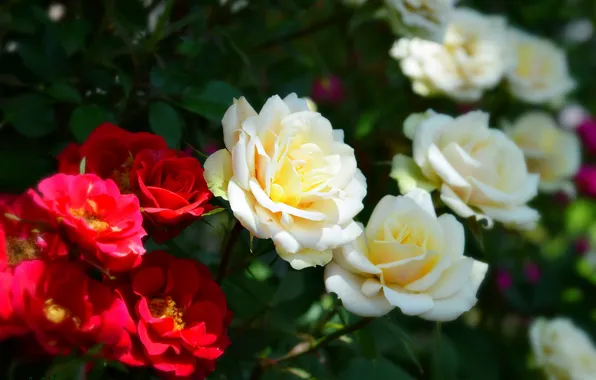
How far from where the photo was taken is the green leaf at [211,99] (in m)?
0.63

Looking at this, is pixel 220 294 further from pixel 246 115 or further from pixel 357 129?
pixel 357 129

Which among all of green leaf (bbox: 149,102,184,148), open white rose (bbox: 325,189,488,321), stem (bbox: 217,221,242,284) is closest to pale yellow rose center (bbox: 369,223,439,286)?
open white rose (bbox: 325,189,488,321)

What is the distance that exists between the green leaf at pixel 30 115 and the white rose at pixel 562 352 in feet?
2.83

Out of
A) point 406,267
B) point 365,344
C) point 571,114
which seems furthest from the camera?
point 571,114

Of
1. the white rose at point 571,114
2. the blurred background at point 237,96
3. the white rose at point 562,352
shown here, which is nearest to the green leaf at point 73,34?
the blurred background at point 237,96

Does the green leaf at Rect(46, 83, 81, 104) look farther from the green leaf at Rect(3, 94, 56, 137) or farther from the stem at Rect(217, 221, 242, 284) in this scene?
the stem at Rect(217, 221, 242, 284)

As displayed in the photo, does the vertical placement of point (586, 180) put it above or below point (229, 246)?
below

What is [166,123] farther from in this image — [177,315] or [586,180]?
[586,180]

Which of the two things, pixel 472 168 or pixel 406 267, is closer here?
pixel 406 267

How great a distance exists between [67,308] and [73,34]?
333 mm

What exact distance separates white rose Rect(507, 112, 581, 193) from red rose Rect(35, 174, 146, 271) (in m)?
0.85

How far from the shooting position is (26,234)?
1.52 ft

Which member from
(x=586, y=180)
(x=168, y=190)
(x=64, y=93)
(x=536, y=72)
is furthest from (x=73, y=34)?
(x=586, y=180)

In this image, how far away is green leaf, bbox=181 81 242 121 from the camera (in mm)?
631
